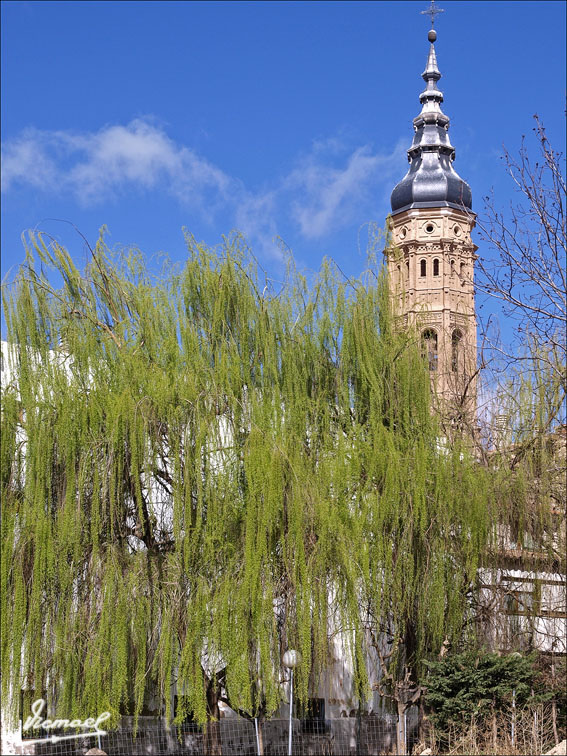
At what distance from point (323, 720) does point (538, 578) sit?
14.0ft

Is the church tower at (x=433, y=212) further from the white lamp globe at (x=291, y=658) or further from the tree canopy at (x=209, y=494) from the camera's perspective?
the white lamp globe at (x=291, y=658)

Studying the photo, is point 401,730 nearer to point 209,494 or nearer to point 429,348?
point 209,494

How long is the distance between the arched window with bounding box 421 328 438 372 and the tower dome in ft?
101

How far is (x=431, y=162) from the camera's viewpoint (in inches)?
1912

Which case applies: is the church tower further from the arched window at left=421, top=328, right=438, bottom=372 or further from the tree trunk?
the tree trunk

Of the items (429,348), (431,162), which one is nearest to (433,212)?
(431,162)

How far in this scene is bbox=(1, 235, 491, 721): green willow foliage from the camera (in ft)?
44.2

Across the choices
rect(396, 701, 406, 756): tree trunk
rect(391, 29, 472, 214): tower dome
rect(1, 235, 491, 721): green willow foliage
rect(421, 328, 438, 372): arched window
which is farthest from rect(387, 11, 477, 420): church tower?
rect(396, 701, 406, 756): tree trunk

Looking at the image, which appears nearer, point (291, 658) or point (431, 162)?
point (291, 658)

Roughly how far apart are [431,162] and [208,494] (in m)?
37.4

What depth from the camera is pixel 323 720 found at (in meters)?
16.7

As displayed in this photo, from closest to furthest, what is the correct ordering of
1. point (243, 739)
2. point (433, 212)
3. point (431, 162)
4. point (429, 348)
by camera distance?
point (243, 739), point (429, 348), point (433, 212), point (431, 162)

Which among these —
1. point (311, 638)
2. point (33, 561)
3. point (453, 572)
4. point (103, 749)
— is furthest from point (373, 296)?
point (103, 749)

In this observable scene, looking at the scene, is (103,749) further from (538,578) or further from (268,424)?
(538,578)
